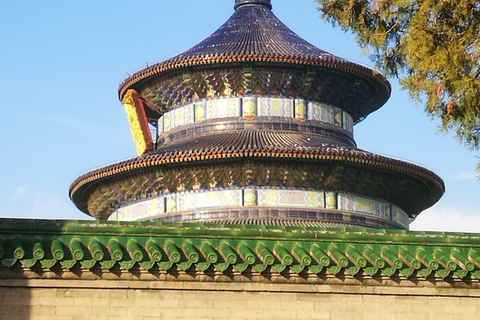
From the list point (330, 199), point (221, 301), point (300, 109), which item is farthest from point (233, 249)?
point (300, 109)

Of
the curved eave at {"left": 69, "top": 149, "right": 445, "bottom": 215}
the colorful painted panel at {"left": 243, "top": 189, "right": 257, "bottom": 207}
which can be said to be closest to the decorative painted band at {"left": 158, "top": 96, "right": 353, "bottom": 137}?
the colorful painted panel at {"left": 243, "top": 189, "right": 257, "bottom": 207}

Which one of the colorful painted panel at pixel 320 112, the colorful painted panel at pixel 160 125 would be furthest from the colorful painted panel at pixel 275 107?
the colorful painted panel at pixel 160 125

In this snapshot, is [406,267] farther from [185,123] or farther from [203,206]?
[185,123]

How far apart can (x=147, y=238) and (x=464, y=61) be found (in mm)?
A: 5064

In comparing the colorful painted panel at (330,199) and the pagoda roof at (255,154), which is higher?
the pagoda roof at (255,154)

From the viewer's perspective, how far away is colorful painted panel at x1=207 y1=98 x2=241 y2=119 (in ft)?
81.6

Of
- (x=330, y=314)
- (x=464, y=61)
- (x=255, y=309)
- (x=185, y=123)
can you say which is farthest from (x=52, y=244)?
(x=185, y=123)

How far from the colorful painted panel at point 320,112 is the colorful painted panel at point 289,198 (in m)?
2.62

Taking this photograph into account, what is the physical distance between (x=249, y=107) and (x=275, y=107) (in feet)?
2.25

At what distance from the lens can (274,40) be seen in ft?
84.6

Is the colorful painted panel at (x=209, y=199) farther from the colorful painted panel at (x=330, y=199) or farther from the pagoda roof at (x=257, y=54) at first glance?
the pagoda roof at (x=257, y=54)

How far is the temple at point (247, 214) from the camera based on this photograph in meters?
12.7

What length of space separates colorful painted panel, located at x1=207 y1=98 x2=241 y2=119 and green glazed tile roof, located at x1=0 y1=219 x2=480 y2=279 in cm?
1139

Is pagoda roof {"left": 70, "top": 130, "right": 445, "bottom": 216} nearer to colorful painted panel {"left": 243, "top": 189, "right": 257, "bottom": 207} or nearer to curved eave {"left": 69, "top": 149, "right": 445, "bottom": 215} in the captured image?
curved eave {"left": 69, "top": 149, "right": 445, "bottom": 215}
